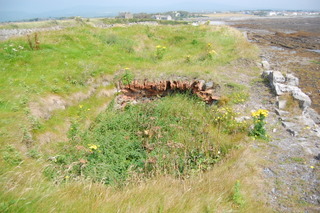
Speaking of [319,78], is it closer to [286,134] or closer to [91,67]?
[286,134]

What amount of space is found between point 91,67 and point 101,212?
28.2ft

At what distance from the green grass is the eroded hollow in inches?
A: 19.4

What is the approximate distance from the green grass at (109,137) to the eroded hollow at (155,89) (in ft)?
1.62

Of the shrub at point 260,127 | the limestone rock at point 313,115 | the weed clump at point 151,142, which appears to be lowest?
the limestone rock at point 313,115

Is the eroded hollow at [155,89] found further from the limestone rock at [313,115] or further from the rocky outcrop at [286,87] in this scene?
the limestone rock at [313,115]

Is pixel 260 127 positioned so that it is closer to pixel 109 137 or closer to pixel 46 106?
pixel 109 137

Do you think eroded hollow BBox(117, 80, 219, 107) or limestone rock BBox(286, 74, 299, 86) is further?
limestone rock BBox(286, 74, 299, 86)

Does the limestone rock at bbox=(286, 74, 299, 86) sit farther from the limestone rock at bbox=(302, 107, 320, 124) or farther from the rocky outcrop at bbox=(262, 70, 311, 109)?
the limestone rock at bbox=(302, 107, 320, 124)

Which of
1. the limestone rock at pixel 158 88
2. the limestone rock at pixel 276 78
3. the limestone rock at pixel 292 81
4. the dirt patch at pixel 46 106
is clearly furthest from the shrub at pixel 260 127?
the dirt patch at pixel 46 106

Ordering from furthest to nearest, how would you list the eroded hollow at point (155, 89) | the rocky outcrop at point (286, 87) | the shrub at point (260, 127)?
the eroded hollow at point (155, 89) < the rocky outcrop at point (286, 87) < the shrub at point (260, 127)

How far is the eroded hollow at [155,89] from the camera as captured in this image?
10.1m

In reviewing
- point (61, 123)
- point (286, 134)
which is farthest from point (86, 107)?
point (286, 134)

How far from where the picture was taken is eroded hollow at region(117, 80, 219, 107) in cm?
1011

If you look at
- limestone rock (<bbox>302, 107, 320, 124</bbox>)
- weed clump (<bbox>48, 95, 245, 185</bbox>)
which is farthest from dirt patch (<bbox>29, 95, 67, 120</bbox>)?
limestone rock (<bbox>302, 107, 320, 124</bbox>)
